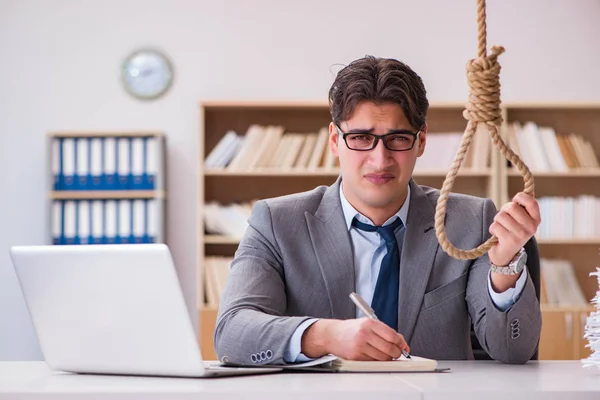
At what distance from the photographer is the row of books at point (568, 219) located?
15.8 ft

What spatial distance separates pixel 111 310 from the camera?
1.35 metres

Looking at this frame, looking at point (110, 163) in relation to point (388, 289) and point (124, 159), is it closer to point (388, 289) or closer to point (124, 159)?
point (124, 159)

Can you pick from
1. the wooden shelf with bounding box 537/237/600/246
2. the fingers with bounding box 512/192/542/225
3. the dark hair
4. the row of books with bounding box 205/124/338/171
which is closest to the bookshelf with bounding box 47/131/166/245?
the row of books with bounding box 205/124/338/171

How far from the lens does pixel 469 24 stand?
5.21 metres

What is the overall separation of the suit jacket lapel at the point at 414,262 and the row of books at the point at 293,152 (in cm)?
276

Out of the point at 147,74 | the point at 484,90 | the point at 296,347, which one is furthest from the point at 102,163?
the point at 484,90

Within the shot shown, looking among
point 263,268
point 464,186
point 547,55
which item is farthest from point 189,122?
point 263,268

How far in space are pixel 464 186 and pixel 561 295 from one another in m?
0.82

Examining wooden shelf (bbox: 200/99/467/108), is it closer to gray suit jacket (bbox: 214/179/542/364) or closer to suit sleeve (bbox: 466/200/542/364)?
gray suit jacket (bbox: 214/179/542/364)

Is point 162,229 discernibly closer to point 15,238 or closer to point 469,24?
point 15,238

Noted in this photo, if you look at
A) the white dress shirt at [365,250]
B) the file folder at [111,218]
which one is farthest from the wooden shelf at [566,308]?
the white dress shirt at [365,250]

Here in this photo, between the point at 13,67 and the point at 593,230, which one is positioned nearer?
the point at 593,230

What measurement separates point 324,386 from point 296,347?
383 millimetres

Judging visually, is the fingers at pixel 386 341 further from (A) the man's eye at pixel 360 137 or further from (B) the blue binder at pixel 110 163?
(B) the blue binder at pixel 110 163
